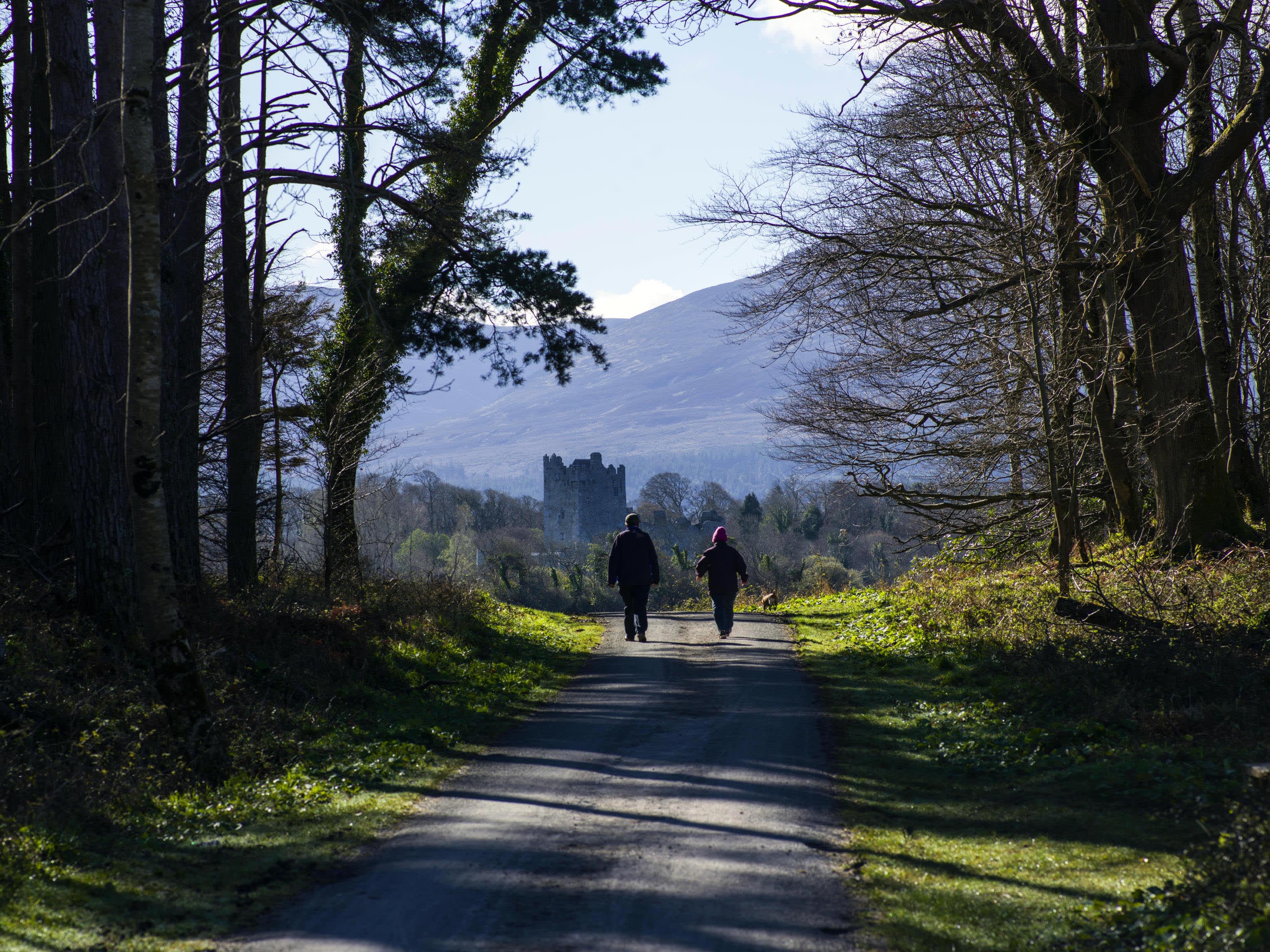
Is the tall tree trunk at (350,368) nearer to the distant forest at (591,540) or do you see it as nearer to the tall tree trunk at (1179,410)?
the distant forest at (591,540)

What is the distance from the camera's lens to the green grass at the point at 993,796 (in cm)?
427

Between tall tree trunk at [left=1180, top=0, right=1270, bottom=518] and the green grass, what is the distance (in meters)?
3.95

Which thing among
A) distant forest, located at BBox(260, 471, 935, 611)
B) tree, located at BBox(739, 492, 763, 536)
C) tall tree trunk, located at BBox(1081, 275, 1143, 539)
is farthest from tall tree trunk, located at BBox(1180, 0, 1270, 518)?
tree, located at BBox(739, 492, 763, 536)

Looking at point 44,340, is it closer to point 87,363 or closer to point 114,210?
point 87,363

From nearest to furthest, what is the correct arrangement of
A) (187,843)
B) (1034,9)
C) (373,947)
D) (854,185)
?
(373,947) < (187,843) < (1034,9) < (854,185)

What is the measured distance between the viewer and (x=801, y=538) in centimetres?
5906

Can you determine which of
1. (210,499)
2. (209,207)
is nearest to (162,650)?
(209,207)

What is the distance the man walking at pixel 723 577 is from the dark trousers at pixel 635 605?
0.86m

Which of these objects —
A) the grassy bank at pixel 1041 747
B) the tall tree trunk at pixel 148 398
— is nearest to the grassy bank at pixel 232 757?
the tall tree trunk at pixel 148 398

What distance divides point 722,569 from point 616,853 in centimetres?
883

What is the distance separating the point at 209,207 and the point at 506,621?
9397 mm

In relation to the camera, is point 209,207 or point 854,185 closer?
Answer: point 854,185

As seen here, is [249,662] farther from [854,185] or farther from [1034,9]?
[1034,9]

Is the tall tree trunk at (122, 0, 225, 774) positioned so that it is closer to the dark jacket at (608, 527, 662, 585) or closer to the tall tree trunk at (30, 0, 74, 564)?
the tall tree trunk at (30, 0, 74, 564)
